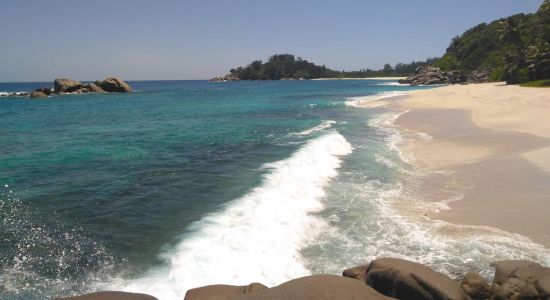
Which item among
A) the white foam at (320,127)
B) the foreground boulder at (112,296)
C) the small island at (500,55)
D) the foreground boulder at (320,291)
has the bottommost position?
the white foam at (320,127)

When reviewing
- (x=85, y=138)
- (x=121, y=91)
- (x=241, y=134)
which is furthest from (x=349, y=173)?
(x=121, y=91)

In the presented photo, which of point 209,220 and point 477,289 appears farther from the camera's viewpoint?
point 209,220

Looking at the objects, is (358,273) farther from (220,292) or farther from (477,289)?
(220,292)

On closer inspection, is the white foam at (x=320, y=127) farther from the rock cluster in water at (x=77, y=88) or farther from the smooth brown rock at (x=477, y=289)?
the rock cluster in water at (x=77, y=88)

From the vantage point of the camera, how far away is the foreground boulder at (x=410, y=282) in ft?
20.6

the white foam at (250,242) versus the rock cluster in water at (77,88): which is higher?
the rock cluster in water at (77,88)

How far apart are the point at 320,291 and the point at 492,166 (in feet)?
45.7

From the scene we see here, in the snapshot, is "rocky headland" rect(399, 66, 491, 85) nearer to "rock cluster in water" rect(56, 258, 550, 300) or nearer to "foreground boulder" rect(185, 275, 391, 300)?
"rock cluster in water" rect(56, 258, 550, 300)

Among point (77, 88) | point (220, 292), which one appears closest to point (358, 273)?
point (220, 292)

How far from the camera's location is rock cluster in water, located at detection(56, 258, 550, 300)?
5.98m

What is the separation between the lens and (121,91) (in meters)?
107

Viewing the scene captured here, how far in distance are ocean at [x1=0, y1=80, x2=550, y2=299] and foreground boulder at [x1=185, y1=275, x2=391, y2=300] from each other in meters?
2.62

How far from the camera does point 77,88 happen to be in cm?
9875

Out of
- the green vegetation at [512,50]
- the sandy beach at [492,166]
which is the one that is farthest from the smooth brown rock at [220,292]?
the green vegetation at [512,50]
